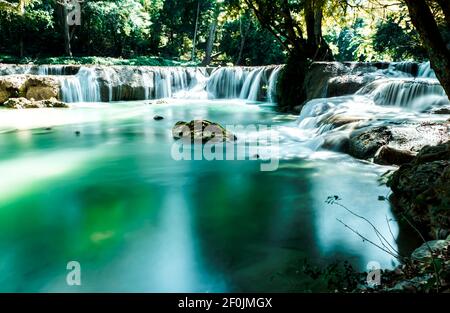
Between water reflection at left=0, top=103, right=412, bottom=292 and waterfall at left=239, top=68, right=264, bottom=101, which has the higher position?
waterfall at left=239, top=68, right=264, bottom=101

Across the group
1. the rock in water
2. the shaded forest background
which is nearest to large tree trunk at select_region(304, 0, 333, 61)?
the rock in water

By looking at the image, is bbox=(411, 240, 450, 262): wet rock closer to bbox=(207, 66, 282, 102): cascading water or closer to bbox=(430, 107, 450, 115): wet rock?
bbox=(430, 107, 450, 115): wet rock

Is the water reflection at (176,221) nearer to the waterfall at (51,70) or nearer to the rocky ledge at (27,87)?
the rocky ledge at (27,87)

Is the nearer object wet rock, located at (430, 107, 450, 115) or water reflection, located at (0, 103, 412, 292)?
water reflection, located at (0, 103, 412, 292)

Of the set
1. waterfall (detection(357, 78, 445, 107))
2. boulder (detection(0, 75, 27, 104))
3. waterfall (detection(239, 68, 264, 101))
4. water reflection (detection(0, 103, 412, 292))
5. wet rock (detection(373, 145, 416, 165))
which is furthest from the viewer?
waterfall (detection(239, 68, 264, 101))

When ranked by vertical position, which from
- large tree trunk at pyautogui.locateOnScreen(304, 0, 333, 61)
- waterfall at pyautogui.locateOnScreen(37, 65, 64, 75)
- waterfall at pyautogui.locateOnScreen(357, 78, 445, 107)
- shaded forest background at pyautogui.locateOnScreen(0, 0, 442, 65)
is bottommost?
waterfall at pyautogui.locateOnScreen(357, 78, 445, 107)

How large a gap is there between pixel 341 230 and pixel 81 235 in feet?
9.14

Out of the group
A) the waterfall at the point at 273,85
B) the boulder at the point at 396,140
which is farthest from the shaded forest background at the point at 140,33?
the boulder at the point at 396,140

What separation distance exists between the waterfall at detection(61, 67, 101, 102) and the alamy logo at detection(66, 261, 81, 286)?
1617 cm

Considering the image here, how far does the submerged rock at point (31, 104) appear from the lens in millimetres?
15566

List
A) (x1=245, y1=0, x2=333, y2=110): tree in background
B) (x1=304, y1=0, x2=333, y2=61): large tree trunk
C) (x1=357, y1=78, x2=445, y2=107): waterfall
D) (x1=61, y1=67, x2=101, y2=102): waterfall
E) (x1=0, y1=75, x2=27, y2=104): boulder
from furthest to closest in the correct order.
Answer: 1. (x1=61, y1=67, x2=101, y2=102): waterfall
2. (x1=0, y1=75, x2=27, y2=104): boulder
3. (x1=304, y1=0, x2=333, y2=61): large tree trunk
4. (x1=245, y1=0, x2=333, y2=110): tree in background
5. (x1=357, y1=78, x2=445, y2=107): waterfall

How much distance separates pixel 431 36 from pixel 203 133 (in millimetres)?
6368

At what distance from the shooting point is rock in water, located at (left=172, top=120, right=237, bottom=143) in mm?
8906
